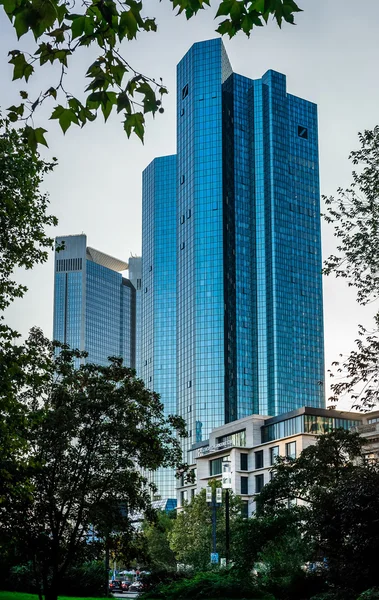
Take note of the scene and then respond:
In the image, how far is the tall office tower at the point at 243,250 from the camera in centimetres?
16738

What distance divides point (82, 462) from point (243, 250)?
495ft

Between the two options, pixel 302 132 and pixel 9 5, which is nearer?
pixel 9 5

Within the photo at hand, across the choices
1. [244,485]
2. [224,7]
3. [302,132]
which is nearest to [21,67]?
[224,7]

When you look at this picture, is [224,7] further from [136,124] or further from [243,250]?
[243,250]

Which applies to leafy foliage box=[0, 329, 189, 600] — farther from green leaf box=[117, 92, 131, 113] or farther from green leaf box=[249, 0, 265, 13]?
green leaf box=[249, 0, 265, 13]

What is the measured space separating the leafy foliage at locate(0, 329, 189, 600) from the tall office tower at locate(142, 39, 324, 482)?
452ft

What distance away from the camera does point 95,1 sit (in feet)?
21.6

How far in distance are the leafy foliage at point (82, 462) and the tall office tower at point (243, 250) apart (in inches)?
5428

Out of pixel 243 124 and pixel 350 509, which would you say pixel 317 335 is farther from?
pixel 350 509

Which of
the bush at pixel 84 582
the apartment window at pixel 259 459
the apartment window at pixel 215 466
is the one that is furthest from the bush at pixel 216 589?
the apartment window at pixel 215 466

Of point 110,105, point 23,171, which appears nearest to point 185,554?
point 23,171

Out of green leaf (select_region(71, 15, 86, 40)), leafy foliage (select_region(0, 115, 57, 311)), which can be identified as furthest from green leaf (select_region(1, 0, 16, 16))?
leafy foliage (select_region(0, 115, 57, 311))

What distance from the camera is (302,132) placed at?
191000 mm

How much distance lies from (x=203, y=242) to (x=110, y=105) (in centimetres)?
16679
